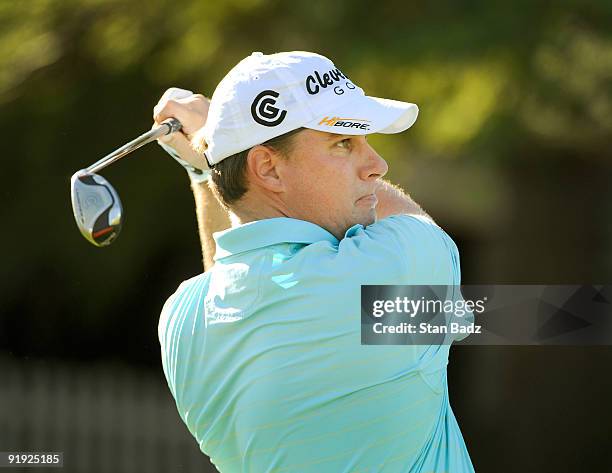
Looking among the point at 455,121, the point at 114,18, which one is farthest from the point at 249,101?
the point at 114,18

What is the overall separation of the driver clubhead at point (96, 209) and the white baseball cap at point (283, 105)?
322 millimetres

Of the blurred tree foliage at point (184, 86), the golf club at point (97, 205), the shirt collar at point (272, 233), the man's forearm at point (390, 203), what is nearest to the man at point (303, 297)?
the shirt collar at point (272, 233)

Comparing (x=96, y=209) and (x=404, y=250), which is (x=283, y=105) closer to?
(x=404, y=250)

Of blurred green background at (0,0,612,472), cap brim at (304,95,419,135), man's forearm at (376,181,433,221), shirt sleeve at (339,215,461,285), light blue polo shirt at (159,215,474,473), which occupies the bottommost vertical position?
light blue polo shirt at (159,215,474,473)

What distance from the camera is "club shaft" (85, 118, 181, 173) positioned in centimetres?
229

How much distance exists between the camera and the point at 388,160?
4.93 m

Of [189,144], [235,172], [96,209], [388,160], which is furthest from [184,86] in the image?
[235,172]

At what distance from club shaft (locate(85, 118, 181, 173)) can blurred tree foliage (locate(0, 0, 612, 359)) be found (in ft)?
7.99

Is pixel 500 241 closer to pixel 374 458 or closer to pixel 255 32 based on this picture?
pixel 255 32

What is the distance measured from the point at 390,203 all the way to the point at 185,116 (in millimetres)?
493

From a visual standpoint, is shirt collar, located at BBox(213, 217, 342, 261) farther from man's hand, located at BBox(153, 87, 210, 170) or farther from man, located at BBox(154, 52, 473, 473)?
man's hand, located at BBox(153, 87, 210, 170)

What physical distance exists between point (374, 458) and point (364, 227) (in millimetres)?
426

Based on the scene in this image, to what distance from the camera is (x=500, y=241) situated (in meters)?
6.12

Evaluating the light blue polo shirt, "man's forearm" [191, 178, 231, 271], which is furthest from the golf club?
the light blue polo shirt
